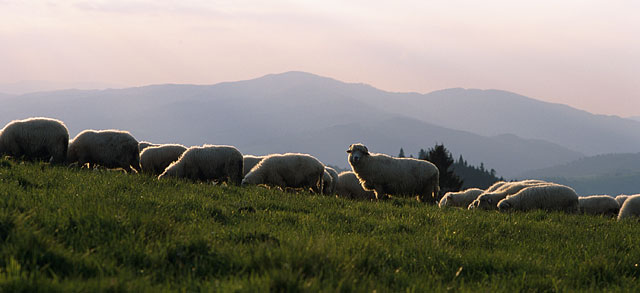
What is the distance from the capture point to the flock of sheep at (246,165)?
17.0m

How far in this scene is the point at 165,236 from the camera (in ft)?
19.3

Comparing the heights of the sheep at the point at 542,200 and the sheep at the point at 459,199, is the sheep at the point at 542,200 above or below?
above

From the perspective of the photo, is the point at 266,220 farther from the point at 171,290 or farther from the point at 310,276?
the point at 171,290

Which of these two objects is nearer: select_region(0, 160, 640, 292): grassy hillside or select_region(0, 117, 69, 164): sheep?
select_region(0, 160, 640, 292): grassy hillside

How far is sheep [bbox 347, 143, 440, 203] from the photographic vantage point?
65.5 ft

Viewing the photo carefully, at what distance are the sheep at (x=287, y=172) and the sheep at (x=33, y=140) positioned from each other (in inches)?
245

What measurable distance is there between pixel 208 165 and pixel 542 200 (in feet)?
36.4

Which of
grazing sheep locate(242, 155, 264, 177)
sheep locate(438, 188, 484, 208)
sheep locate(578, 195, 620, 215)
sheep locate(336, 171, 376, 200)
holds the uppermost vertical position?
grazing sheep locate(242, 155, 264, 177)

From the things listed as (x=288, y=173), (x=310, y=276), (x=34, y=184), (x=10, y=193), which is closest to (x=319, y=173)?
(x=288, y=173)

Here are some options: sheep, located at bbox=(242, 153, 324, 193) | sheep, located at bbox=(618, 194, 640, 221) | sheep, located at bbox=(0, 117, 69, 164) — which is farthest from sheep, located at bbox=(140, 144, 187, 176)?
sheep, located at bbox=(618, 194, 640, 221)

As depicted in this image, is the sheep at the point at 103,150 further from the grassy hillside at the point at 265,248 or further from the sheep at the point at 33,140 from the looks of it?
the grassy hillside at the point at 265,248

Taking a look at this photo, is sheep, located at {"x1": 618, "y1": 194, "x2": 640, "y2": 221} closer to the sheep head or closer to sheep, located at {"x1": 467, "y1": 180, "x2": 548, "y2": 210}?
sheep, located at {"x1": 467, "y1": 180, "x2": 548, "y2": 210}

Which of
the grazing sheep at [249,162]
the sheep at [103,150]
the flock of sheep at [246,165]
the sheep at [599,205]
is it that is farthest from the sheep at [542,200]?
the sheep at [103,150]

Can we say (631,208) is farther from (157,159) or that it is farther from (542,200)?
(157,159)
